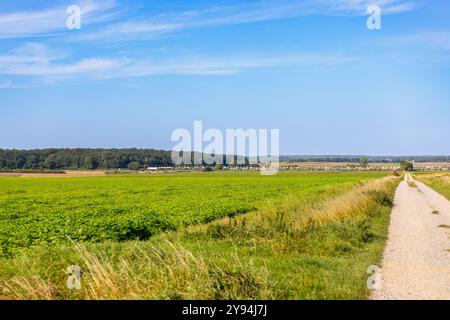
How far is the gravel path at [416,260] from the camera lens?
366 inches

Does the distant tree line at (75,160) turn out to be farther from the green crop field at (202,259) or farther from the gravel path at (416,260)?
the gravel path at (416,260)

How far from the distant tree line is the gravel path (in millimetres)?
134311

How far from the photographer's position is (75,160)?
153000 mm

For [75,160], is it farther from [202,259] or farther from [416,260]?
[202,259]

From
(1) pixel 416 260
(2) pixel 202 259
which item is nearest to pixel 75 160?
(1) pixel 416 260

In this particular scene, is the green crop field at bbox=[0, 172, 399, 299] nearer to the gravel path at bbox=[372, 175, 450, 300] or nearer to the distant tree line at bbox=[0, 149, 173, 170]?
the gravel path at bbox=[372, 175, 450, 300]

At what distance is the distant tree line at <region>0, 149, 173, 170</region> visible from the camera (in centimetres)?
14725

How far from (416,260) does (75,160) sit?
148 m

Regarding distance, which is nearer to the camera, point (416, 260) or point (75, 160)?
point (416, 260)

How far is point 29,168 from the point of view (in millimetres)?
144750

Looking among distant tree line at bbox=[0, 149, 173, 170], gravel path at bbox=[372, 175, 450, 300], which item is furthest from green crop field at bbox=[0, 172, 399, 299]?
distant tree line at bbox=[0, 149, 173, 170]

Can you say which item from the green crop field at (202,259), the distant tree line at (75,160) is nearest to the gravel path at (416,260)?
the green crop field at (202,259)
